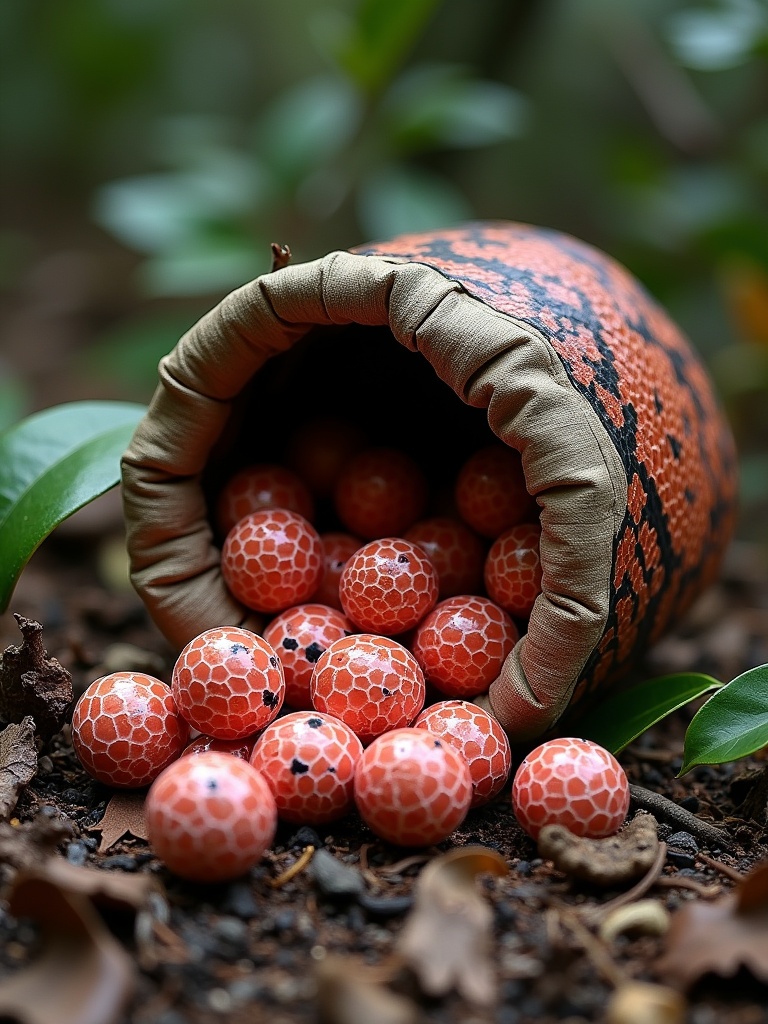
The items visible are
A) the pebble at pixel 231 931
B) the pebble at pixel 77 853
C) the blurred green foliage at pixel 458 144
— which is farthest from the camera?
the blurred green foliage at pixel 458 144

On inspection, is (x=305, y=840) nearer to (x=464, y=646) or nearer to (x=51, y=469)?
(x=464, y=646)

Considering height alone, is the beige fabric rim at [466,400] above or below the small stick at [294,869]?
above

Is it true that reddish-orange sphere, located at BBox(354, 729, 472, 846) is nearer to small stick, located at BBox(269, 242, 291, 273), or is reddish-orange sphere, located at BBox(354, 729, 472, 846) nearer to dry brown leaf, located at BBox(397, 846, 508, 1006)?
dry brown leaf, located at BBox(397, 846, 508, 1006)

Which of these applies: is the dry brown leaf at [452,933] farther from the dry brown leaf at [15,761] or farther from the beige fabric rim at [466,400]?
the dry brown leaf at [15,761]

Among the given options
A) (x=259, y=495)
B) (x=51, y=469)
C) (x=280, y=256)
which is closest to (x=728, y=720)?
(x=259, y=495)

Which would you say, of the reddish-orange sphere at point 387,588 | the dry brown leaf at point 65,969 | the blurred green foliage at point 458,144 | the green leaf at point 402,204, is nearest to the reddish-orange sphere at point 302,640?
the reddish-orange sphere at point 387,588
